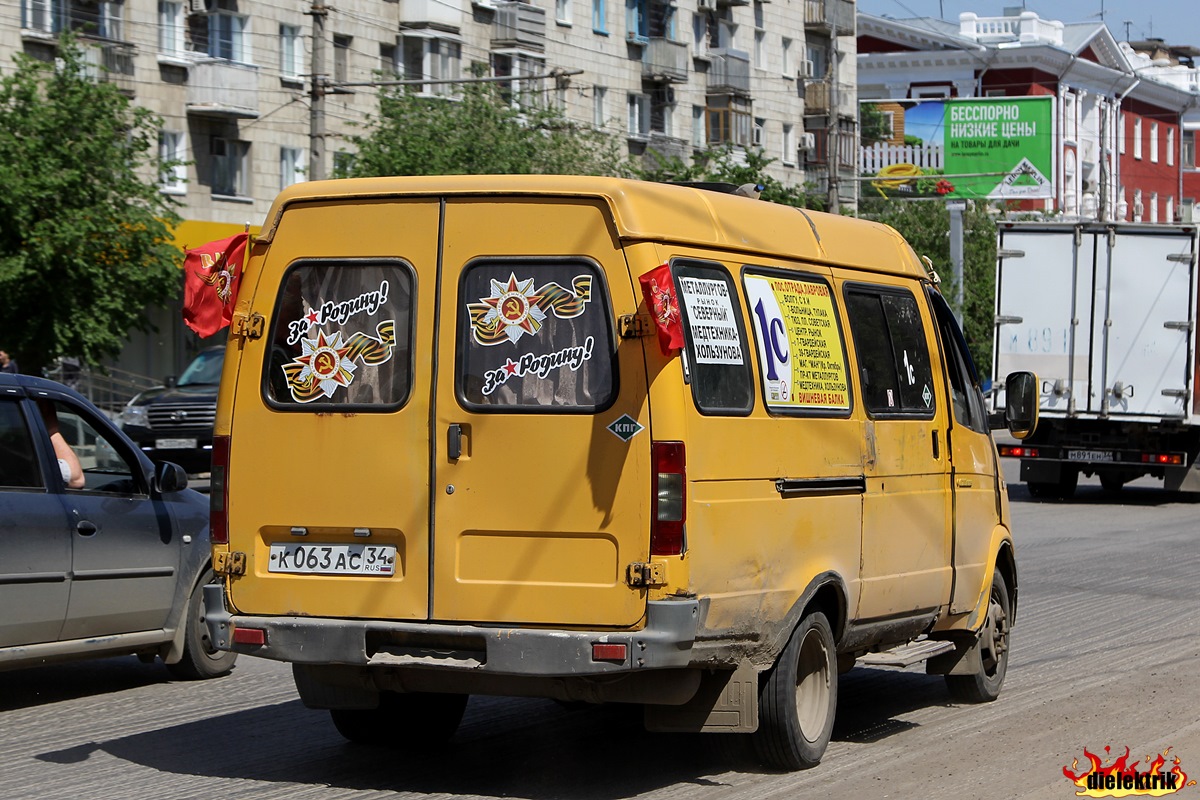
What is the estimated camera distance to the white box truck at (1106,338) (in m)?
23.3

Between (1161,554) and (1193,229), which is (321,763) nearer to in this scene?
(1161,554)

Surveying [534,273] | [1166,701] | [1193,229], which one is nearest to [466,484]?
[534,273]

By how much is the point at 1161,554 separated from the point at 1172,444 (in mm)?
6472

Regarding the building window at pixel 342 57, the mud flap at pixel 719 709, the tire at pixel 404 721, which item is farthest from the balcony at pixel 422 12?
the mud flap at pixel 719 709

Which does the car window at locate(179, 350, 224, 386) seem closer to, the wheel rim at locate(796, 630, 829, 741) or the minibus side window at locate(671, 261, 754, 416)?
the wheel rim at locate(796, 630, 829, 741)

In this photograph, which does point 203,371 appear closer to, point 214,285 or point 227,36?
point 227,36

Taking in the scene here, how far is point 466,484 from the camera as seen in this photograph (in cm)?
680

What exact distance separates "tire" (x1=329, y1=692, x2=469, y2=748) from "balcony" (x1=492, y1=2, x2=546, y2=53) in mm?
40498

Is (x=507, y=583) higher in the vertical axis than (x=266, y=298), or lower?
lower

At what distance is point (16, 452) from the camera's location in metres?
9.01

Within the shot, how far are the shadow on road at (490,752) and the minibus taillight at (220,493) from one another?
1.01 meters

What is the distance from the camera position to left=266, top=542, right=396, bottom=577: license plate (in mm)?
6902

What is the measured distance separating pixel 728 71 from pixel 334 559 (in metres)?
52.1

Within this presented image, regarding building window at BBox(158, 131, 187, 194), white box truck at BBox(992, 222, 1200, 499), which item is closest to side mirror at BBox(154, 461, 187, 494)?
white box truck at BBox(992, 222, 1200, 499)
